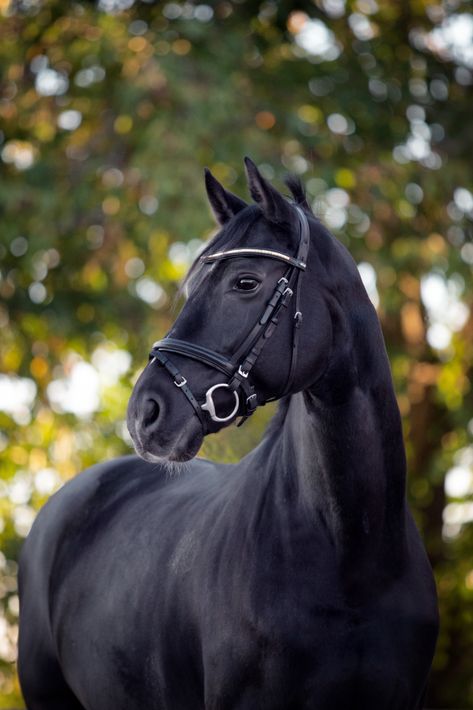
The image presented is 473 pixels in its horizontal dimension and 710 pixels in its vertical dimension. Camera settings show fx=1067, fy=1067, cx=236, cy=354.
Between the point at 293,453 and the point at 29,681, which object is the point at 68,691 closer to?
the point at 29,681

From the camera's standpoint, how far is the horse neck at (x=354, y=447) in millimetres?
3100

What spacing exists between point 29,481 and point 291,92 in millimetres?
5252

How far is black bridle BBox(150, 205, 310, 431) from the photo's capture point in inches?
113

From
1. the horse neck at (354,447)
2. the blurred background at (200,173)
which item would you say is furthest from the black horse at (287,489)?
the blurred background at (200,173)

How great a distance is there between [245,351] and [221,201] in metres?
0.60

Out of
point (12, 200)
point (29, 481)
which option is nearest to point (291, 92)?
point (12, 200)

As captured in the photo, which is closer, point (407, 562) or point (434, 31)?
point (407, 562)

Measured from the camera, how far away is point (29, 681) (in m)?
4.65

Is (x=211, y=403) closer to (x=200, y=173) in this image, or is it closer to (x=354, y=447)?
(x=354, y=447)

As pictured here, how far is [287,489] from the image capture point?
3.26 meters

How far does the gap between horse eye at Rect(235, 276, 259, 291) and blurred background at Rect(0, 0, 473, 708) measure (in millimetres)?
6381

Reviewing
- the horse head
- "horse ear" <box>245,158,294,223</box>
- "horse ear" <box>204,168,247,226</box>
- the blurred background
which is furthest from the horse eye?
the blurred background

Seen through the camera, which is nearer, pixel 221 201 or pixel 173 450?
pixel 173 450

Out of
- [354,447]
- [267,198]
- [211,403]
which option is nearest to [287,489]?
[354,447]
